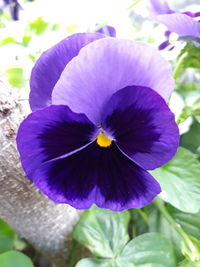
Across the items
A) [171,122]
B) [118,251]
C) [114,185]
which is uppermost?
[171,122]

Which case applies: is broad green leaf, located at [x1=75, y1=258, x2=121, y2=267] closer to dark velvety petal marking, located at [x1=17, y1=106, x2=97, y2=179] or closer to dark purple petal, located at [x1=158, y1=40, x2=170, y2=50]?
dark velvety petal marking, located at [x1=17, y1=106, x2=97, y2=179]

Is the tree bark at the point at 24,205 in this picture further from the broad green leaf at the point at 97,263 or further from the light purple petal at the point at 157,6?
the light purple petal at the point at 157,6

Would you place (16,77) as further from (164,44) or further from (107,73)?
(107,73)

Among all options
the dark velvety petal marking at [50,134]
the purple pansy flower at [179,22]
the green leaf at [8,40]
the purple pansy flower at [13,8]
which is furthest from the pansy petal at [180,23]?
the purple pansy flower at [13,8]

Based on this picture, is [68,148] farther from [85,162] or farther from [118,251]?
[118,251]

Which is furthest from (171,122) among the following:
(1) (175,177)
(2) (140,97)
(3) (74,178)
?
(1) (175,177)

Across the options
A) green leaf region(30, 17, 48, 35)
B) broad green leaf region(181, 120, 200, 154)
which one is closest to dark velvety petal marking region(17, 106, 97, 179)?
broad green leaf region(181, 120, 200, 154)

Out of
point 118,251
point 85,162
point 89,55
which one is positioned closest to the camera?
point 89,55

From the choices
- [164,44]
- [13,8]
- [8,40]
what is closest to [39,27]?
[13,8]
